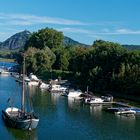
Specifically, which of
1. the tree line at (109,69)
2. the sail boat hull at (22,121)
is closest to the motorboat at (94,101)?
the tree line at (109,69)

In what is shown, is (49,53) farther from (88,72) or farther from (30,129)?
(30,129)

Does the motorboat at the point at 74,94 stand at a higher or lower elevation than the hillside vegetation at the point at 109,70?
lower

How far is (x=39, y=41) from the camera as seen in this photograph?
14262 centimetres

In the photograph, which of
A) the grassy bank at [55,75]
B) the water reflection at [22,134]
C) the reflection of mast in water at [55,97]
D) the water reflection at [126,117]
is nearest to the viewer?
the water reflection at [22,134]

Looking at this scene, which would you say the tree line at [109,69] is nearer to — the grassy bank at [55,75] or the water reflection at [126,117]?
the grassy bank at [55,75]

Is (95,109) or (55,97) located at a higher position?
(55,97)

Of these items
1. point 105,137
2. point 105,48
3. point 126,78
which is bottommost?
point 105,137

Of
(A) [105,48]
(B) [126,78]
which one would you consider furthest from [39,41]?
(B) [126,78]

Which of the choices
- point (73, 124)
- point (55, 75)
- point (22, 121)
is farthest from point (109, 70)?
point (22, 121)

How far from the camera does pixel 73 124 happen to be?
166ft

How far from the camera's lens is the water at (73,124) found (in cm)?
4444

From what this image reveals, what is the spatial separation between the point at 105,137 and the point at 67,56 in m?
76.9

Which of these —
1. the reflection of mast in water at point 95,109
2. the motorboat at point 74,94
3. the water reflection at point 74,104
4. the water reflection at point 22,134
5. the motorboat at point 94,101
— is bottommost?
the water reflection at point 22,134

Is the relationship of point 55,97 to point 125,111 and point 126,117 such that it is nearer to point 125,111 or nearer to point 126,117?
point 125,111
